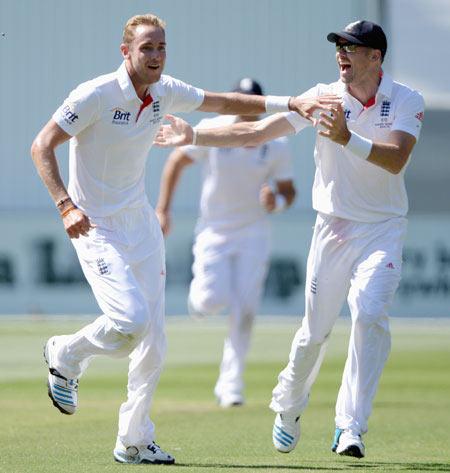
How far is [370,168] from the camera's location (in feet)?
26.4

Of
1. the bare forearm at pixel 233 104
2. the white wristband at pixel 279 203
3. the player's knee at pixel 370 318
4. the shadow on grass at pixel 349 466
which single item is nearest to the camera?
the shadow on grass at pixel 349 466

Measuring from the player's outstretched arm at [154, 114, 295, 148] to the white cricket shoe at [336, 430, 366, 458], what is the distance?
1693 mm

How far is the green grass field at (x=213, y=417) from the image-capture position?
7.86 metres

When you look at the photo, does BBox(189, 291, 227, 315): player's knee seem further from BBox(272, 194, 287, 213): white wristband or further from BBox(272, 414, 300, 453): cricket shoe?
BBox(272, 414, 300, 453): cricket shoe

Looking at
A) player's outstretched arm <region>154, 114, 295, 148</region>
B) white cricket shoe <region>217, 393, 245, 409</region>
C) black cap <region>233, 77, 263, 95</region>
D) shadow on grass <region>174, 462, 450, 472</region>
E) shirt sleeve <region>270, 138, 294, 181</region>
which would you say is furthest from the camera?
shirt sleeve <region>270, 138, 294, 181</region>

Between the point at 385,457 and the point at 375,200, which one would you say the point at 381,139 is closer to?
the point at 375,200

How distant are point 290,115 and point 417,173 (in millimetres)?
20462

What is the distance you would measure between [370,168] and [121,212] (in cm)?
135

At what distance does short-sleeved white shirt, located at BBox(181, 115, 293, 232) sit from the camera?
39.3 feet

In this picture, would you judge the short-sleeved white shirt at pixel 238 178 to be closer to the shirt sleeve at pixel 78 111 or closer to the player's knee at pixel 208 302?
the player's knee at pixel 208 302

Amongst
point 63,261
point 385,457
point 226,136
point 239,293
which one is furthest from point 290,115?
point 63,261

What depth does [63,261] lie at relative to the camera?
23.3m

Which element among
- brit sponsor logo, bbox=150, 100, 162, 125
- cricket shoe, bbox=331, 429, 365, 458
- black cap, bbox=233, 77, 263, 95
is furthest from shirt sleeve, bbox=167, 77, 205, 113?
black cap, bbox=233, 77, 263, 95

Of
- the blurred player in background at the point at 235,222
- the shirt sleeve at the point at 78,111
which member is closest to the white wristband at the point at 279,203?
the blurred player in background at the point at 235,222
